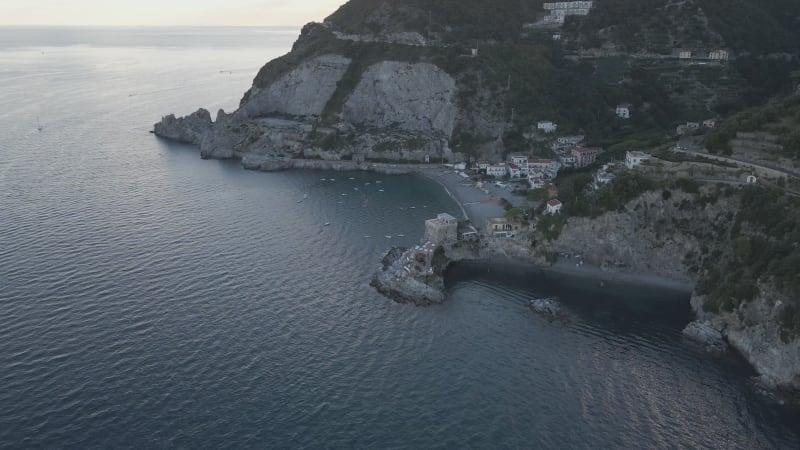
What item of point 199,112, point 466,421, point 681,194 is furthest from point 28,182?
point 681,194

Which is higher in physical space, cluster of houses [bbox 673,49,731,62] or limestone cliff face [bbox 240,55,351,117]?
cluster of houses [bbox 673,49,731,62]

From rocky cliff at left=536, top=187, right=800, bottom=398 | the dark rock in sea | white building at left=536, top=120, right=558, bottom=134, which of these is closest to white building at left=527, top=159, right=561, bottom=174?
white building at left=536, top=120, right=558, bottom=134

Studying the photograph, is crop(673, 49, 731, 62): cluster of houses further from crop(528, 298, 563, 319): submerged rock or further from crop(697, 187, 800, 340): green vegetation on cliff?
crop(528, 298, 563, 319): submerged rock

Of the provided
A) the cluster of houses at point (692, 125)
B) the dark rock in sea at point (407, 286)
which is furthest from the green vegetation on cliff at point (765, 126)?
the dark rock in sea at point (407, 286)

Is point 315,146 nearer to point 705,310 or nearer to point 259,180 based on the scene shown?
point 259,180

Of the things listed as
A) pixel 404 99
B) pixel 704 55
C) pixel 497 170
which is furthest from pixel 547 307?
pixel 704 55

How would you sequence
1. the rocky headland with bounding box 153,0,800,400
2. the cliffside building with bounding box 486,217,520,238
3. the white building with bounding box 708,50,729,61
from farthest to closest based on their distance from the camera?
1. the white building with bounding box 708,50,729,61
2. the rocky headland with bounding box 153,0,800,400
3. the cliffside building with bounding box 486,217,520,238

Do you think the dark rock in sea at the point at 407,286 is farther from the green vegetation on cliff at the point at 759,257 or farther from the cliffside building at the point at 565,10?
the cliffside building at the point at 565,10
